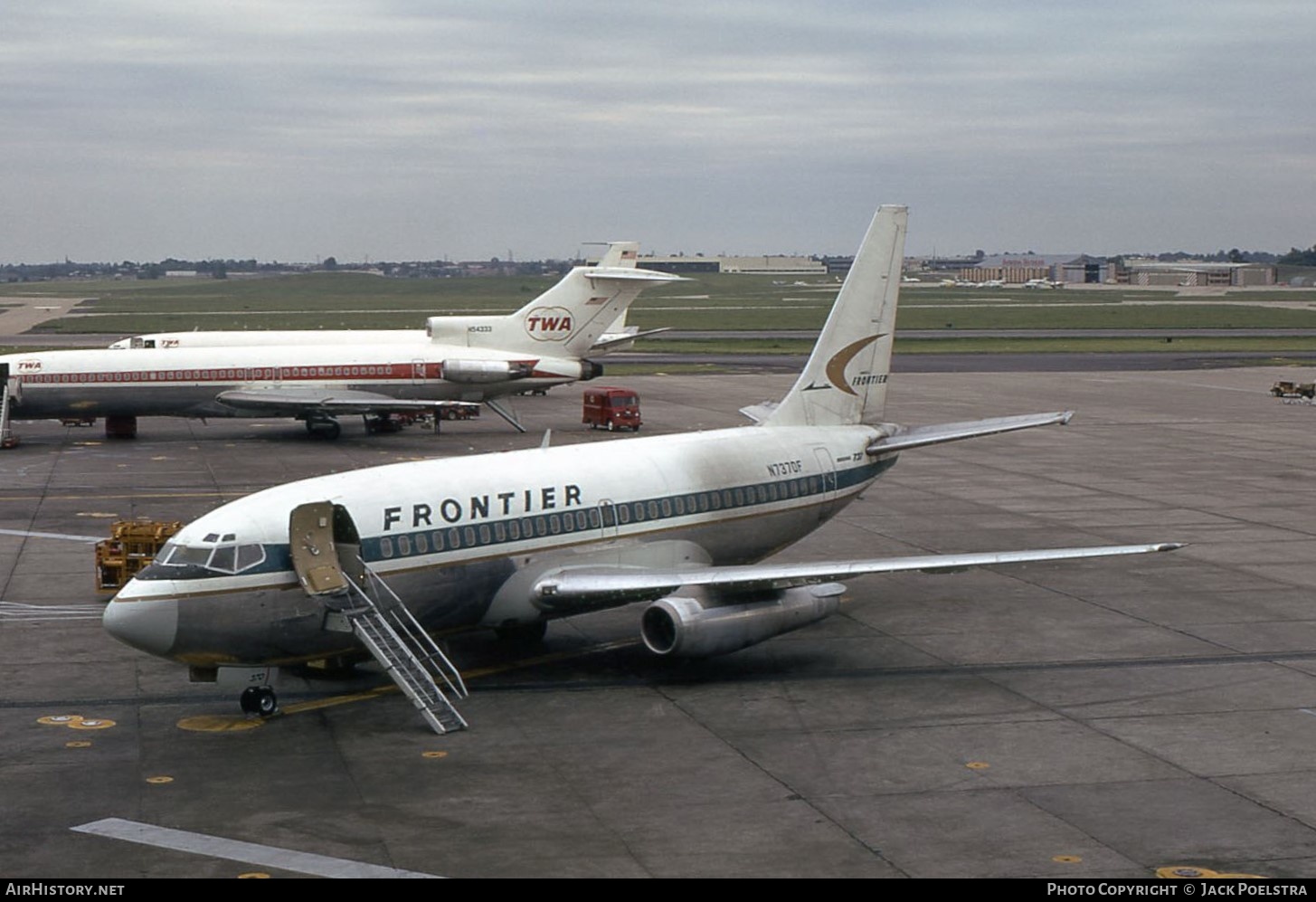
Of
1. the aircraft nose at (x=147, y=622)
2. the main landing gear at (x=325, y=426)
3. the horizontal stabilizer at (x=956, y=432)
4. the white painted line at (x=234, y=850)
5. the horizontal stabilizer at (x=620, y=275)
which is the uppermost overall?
the horizontal stabilizer at (x=620, y=275)

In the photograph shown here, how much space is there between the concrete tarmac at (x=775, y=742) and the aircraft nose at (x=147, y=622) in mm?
1611

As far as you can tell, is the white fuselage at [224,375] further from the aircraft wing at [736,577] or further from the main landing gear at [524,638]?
the aircraft wing at [736,577]

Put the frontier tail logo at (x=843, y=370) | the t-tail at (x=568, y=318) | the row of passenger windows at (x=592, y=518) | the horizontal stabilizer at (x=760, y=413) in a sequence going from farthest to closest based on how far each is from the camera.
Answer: the t-tail at (x=568, y=318) < the horizontal stabilizer at (x=760, y=413) < the frontier tail logo at (x=843, y=370) < the row of passenger windows at (x=592, y=518)

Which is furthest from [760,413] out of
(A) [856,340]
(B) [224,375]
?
(B) [224,375]

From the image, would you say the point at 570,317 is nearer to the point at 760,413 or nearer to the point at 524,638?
the point at 760,413

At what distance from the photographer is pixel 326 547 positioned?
2542 centimetres

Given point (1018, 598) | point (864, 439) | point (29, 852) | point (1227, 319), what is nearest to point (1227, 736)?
point (1018, 598)

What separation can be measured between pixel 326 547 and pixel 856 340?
48.9ft

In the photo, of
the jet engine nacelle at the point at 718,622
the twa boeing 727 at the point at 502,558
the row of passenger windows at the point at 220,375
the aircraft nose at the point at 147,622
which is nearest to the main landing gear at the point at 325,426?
Answer: the row of passenger windows at the point at 220,375

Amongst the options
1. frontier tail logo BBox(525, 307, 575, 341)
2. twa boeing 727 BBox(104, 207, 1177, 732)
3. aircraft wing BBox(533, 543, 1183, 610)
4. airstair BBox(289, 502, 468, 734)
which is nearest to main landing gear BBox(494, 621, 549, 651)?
twa boeing 727 BBox(104, 207, 1177, 732)

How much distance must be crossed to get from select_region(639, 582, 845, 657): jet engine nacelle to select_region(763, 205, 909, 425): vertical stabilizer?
7.81 metres

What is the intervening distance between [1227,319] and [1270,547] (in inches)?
5693

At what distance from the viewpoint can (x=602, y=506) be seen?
29.1 m

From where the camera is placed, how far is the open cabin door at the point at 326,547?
24906mm
